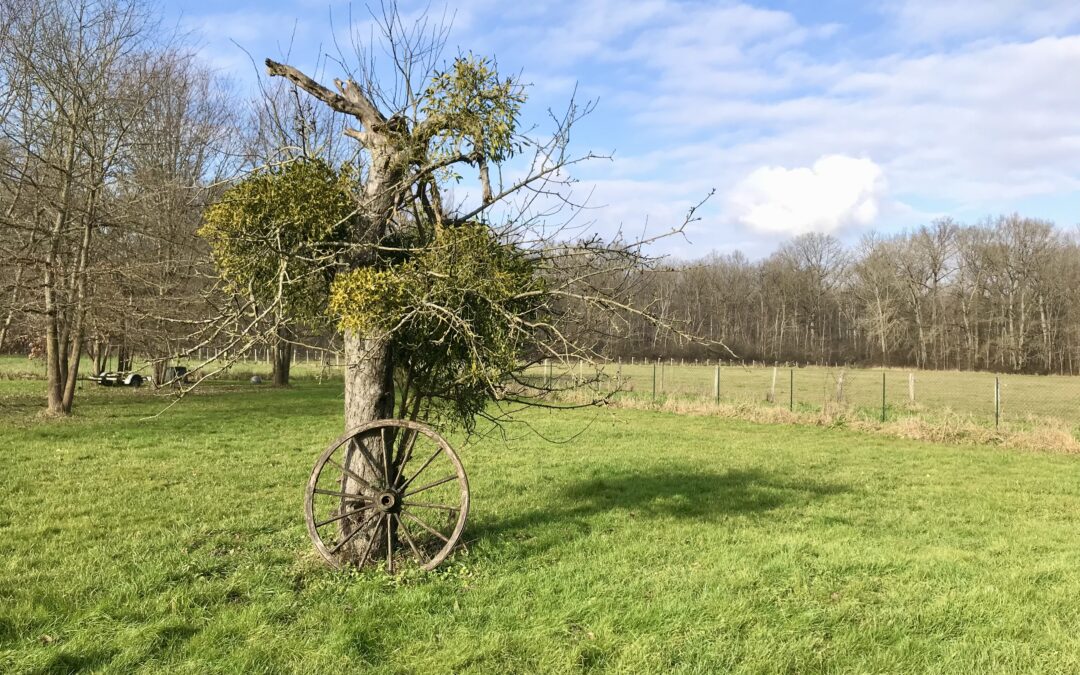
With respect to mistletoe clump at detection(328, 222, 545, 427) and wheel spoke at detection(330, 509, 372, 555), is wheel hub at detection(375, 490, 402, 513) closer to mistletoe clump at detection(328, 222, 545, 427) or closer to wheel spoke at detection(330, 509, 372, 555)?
wheel spoke at detection(330, 509, 372, 555)

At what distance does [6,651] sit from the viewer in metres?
3.80

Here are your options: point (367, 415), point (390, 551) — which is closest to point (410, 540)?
point (390, 551)

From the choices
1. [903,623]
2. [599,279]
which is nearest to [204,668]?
[599,279]

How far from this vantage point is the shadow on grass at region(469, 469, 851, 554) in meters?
6.90

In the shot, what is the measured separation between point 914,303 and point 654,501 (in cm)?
7336

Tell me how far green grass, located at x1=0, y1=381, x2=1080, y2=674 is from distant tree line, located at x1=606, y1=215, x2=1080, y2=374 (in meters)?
44.8

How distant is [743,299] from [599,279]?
81802 millimetres

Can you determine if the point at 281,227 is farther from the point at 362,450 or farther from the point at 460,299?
the point at 362,450

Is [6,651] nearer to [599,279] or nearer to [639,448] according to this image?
[599,279]

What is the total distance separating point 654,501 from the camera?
8.38 metres

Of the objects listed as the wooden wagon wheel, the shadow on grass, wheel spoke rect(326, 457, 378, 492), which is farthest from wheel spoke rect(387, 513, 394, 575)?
the shadow on grass

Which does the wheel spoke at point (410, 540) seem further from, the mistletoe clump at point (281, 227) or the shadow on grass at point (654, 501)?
the mistletoe clump at point (281, 227)

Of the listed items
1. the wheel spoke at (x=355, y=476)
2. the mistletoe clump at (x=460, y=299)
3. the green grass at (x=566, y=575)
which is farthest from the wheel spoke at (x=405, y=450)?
the green grass at (x=566, y=575)

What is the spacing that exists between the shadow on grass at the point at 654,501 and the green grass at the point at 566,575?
0.17ft
